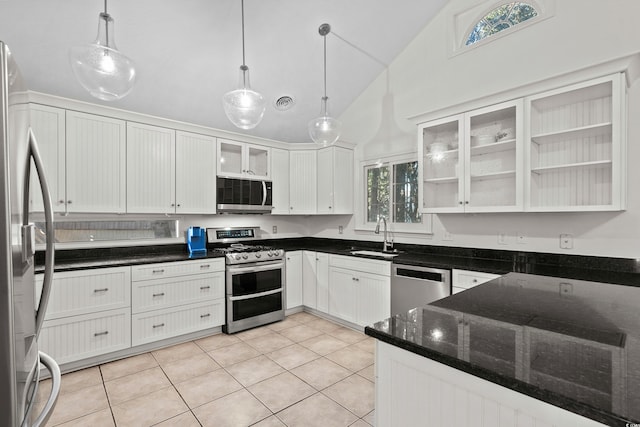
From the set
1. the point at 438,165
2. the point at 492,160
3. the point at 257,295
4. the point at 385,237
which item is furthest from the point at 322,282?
the point at 492,160

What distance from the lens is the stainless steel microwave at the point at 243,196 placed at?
3840 millimetres

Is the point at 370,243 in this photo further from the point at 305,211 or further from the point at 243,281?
the point at 243,281

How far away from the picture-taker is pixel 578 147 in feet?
8.32

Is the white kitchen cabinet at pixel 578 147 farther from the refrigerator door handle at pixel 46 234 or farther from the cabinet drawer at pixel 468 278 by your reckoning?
the refrigerator door handle at pixel 46 234

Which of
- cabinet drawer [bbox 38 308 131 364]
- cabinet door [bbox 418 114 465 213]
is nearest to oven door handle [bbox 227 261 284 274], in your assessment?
cabinet drawer [bbox 38 308 131 364]

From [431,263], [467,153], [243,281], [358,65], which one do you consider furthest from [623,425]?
[358,65]

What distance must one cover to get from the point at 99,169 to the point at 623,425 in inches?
149

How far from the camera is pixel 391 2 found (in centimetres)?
325

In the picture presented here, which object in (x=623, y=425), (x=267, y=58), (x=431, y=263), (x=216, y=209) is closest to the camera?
(x=623, y=425)

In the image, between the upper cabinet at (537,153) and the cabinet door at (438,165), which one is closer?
the upper cabinet at (537,153)

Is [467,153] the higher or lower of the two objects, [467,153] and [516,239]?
the higher

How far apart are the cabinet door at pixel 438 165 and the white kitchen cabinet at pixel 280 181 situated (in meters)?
1.95

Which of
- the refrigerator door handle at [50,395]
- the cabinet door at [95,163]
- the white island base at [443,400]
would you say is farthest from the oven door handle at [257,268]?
the white island base at [443,400]

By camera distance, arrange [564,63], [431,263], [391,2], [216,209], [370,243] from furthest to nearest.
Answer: [370,243] → [216,209] → [391,2] → [431,263] → [564,63]
